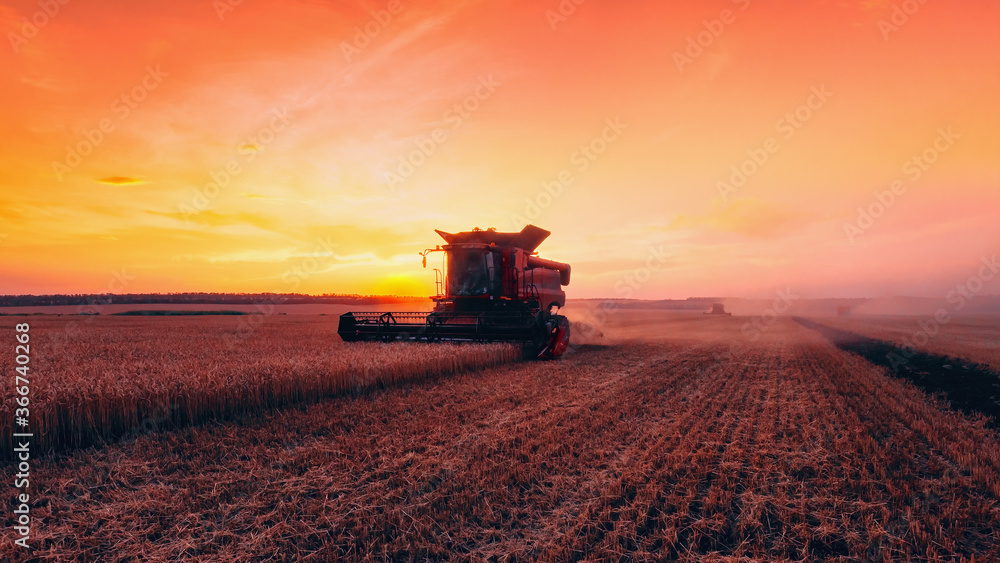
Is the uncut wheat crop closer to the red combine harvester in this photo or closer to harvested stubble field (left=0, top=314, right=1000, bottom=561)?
harvested stubble field (left=0, top=314, right=1000, bottom=561)

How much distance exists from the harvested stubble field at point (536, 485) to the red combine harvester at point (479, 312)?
17.5 feet

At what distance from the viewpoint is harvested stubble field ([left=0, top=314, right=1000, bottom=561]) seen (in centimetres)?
390

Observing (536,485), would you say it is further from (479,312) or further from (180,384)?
(479,312)

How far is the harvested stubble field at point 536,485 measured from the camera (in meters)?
3.90

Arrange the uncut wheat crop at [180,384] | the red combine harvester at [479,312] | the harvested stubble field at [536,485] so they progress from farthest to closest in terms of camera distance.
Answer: the red combine harvester at [479,312]
the uncut wheat crop at [180,384]
the harvested stubble field at [536,485]

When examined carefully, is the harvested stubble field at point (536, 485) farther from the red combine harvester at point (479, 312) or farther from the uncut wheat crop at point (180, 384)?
the red combine harvester at point (479, 312)

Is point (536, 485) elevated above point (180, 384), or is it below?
below

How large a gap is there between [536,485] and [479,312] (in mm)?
10092

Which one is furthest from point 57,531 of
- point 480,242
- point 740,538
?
point 480,242

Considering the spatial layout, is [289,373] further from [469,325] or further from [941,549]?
[941,549]

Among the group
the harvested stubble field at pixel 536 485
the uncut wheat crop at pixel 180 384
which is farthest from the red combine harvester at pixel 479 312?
the harvested stubble field at pixel 536 485

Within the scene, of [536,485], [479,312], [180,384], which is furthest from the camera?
A: [479,312]

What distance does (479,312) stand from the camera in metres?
15.1

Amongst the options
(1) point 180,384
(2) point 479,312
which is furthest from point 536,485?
(2) point 479,312
